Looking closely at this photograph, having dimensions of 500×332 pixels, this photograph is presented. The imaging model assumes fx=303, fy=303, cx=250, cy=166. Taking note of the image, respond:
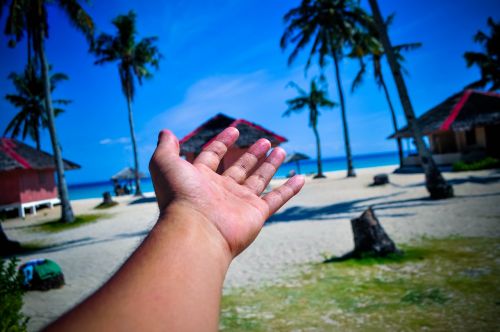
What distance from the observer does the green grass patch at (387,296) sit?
10.6 feet

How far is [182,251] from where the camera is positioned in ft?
3.82

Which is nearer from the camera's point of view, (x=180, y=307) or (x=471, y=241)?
(x=180, y=307)

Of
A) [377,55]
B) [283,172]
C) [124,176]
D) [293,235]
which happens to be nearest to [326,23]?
[377,55]

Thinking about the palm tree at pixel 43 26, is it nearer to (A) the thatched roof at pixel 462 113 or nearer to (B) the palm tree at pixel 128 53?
(B) the palm tree at pixel 128 53

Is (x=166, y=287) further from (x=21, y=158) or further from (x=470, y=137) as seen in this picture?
(x=470, y=137)

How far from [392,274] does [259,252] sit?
9.88 feet

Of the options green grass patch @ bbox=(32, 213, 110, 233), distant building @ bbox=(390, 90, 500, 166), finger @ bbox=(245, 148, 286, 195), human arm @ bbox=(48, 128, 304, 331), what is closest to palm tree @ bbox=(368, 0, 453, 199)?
finger @ bbox=(245, 148, 286, 195)

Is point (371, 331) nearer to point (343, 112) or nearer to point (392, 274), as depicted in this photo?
point (392, 274)

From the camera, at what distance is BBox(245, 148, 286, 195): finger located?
81.9 inches

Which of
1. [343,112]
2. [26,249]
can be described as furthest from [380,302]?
[343,112]

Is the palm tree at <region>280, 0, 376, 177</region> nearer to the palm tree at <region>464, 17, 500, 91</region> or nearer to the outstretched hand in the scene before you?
the palm tree at <region>464, 17, 500, 91</region>

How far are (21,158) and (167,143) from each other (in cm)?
2365

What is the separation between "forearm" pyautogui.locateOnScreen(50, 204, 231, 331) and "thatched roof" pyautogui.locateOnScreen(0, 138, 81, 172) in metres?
22.3

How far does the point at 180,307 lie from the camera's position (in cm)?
97
